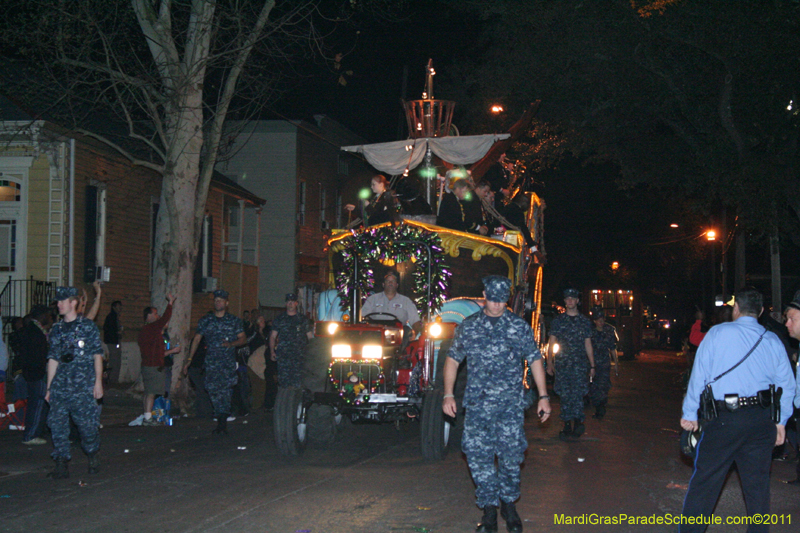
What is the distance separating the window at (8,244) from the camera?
61.6 feet

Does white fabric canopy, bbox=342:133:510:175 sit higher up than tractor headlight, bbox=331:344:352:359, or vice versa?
white fabric canopy, bbox=342:133:510:175

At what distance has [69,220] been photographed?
18.7 m

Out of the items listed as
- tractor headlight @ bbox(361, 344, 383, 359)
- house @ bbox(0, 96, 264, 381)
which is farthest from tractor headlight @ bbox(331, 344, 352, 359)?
house @ bbox(0, 96, 264, 381)

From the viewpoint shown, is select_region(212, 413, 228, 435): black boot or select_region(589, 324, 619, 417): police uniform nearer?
select_region(212, 413, 228, 435): black boot

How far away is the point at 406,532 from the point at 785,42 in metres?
14.3

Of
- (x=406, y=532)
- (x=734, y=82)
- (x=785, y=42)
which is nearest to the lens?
(x=406, y=532)

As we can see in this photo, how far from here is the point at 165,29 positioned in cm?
1469

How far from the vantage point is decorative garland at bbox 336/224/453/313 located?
1098 centimetres

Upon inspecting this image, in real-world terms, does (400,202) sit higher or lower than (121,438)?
higher

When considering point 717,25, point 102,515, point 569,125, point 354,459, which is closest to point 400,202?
point 354,459

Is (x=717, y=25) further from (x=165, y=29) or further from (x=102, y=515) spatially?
(x=102, y=515)

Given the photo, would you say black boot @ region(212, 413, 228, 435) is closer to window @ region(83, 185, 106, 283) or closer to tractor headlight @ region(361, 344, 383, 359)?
tractor headlight @ region(361, 344, 383, 359)

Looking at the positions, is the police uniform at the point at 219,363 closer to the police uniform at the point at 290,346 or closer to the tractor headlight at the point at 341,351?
the police uniform at the point at 290,346

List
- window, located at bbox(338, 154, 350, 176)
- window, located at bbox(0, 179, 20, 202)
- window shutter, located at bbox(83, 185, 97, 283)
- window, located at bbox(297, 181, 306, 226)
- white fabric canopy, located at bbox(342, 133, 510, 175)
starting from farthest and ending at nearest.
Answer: window, located at bbox(338, 154, 350, 176) < window, located at bbox(297, 181, 306, 226) < window shutter, located at bbox(83, 185, 97, 283) < window, located at bbox(0, 179, 20, 202) < white fabric canopy, located at bbox(342, 133, 510, 175)
